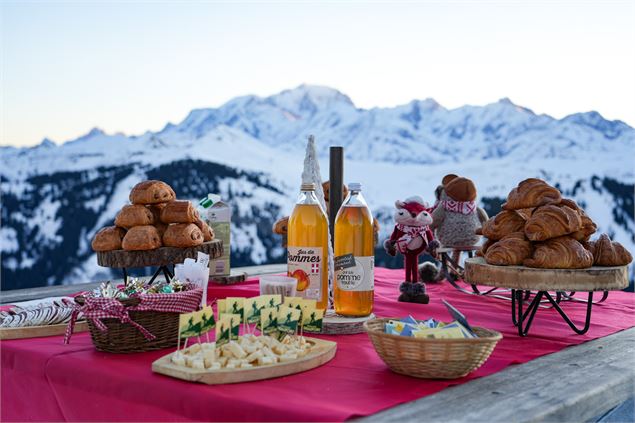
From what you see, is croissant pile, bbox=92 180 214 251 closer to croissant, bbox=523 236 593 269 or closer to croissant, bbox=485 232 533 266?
croissant, bbox=485 232 533 266

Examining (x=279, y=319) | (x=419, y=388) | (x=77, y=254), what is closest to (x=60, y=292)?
(x=77, y=254)

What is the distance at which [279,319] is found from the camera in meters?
1.41

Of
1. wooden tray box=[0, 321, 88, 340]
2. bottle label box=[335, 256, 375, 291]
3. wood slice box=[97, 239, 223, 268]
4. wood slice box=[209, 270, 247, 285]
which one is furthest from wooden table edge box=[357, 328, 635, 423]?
wood slice box=[209, 270, 247, 285]

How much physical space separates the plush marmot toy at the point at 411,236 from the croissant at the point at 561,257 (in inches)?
24.3

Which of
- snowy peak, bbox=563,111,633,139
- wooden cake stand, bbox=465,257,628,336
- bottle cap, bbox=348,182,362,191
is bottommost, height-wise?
wooden cake stand, bbox=465,257,628,336

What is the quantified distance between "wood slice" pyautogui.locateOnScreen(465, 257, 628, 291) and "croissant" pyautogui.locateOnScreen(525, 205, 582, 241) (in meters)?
0.11

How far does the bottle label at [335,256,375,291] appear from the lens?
1625mm

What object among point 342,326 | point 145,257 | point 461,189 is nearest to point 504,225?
point 342,326

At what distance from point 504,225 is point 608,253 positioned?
0.29m

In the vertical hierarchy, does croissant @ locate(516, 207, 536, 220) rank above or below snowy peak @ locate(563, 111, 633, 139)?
below

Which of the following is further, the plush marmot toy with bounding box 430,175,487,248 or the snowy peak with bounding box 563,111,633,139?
the snowy peak with bounding box 563,111,633,139

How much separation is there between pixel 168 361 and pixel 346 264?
503 millimetres

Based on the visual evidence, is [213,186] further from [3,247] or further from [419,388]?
[419,388]

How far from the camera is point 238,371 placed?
1243mm
